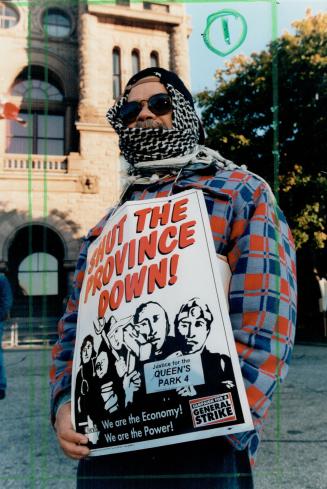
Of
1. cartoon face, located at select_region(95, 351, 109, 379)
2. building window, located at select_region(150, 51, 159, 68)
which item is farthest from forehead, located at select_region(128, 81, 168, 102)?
building window, located at select_region(150, 51, 159, 68)

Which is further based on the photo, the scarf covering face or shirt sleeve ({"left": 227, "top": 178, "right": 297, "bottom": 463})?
the scarf covering face

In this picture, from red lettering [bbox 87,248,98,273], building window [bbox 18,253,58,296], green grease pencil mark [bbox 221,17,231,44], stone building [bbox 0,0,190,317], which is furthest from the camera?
building window [bbox 18,253,58,296]

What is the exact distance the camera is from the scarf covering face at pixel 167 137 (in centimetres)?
142

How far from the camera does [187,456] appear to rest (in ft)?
3.82

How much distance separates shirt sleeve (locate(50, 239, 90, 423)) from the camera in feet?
4.27

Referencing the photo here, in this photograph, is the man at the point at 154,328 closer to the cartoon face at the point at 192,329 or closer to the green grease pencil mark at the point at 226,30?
the cartoon face at the point at 192,329

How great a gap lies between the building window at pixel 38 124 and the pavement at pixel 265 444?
48.4 feet

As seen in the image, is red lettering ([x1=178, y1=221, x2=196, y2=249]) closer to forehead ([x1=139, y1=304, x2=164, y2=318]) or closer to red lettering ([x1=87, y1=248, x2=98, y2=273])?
forehead ([x1=139, y1=304, x2=164, y2=318])

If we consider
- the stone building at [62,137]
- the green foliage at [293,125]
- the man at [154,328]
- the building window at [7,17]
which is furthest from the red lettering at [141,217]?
the building window at [7,17]

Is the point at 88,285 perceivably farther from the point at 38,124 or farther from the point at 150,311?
the point at 38,124

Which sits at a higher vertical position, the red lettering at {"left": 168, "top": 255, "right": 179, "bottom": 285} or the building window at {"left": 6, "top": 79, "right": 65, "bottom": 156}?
the building window at {"left": 6, "top": 79, "right": 65, "bottom": 156}

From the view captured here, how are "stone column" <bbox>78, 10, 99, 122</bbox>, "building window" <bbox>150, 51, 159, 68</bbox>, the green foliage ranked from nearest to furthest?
the green foliage, "building window" <bbox>150, 51, 159, 68</bbox>, "stone column" <bbox>78, 10, 99, 122</bbox>

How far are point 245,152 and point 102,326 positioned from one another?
519 inches

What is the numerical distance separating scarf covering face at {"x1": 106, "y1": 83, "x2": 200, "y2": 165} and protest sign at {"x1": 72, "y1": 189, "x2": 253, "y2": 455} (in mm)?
261
